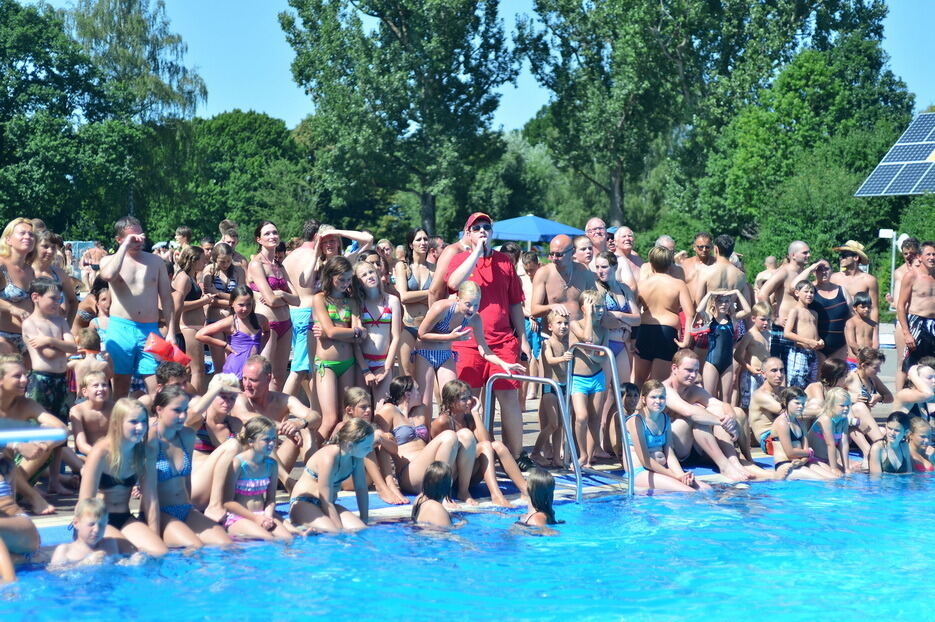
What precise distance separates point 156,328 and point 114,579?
2.66 meters

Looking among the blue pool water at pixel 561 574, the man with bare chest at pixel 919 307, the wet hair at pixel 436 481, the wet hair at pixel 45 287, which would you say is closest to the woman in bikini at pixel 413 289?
→ the wet hair at pixel 436 481

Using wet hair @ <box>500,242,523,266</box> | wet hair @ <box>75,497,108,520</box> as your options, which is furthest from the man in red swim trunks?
wet hair @ <box>500,242,523,266</box>

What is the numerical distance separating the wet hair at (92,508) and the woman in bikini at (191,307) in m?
3.34

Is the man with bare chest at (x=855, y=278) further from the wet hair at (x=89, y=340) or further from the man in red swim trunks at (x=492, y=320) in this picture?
the wet hair at (x=89, y=340)

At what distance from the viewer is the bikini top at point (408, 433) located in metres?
7.31

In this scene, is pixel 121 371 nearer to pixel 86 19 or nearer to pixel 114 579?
pixel 114 579

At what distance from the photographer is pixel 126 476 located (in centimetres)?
589

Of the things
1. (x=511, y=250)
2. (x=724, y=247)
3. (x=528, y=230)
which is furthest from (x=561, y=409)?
(x=528, y=230)

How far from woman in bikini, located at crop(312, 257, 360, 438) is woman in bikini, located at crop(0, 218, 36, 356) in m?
2.13

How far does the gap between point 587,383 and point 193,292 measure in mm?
3718

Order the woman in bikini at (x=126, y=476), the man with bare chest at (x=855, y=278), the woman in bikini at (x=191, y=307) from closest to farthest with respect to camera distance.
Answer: the woman in bikini at (x=126, y=476)
the woman in bikini at (x=191, y=307)
the man with bare chest at (x=855, y=278)

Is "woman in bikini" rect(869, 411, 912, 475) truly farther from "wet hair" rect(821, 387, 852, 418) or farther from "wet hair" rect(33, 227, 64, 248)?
"wet hair" rect(33, 227, 64, 248)

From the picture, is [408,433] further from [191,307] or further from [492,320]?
[191,307]

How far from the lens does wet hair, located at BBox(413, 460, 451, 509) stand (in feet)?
22.0
